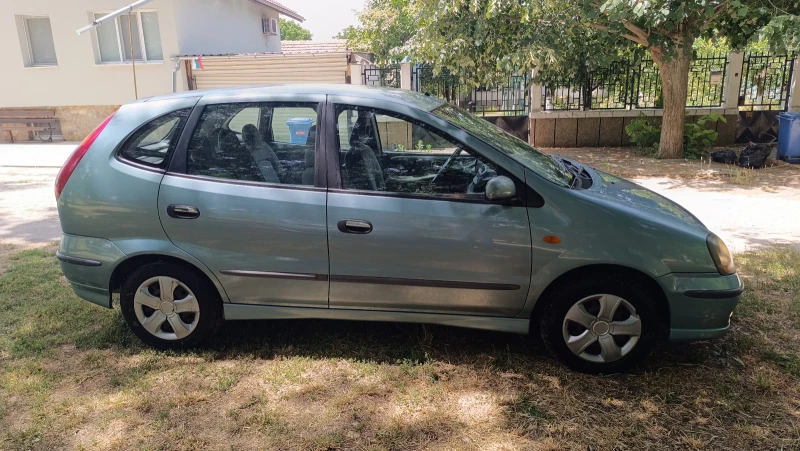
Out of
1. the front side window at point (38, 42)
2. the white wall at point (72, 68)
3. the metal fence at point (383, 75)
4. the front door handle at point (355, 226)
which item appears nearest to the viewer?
the front door handle at point (355, 226)

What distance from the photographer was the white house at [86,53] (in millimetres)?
16328

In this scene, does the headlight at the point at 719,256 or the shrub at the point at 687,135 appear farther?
the shrub at the point at 687,135

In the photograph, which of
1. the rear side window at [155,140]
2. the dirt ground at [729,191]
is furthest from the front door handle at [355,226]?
the dirt ground at [729,191]

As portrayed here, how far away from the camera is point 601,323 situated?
3.45 meters

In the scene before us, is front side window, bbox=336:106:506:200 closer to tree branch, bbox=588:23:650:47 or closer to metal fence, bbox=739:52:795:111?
tree branch, bbox=588:23:650:47

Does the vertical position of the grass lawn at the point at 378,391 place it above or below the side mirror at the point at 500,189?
below

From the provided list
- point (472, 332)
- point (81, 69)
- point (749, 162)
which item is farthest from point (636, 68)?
point (81, 69)

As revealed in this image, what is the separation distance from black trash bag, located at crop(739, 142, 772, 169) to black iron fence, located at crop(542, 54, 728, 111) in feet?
9.09

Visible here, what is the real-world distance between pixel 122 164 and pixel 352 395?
6.72 feet

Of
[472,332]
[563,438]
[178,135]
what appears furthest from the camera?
[472,332]

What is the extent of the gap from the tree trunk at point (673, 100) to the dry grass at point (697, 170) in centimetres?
46

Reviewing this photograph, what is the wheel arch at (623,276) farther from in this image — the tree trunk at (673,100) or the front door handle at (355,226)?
the tree trunk at (673,100)

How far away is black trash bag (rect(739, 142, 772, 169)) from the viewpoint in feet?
35.7

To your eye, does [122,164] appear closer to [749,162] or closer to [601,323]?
[601,323]
